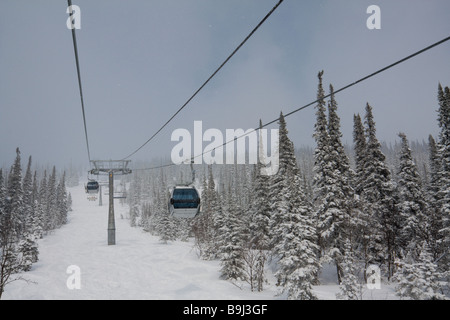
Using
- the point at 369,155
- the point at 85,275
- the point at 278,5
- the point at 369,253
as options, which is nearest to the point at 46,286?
the point at 85,275

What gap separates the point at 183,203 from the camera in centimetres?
1489

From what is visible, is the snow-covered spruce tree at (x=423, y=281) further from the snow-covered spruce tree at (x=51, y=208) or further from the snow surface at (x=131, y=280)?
the snow-covered spruce tree at (x=51, y=208)

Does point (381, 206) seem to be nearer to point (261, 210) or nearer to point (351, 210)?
point (351, 210)

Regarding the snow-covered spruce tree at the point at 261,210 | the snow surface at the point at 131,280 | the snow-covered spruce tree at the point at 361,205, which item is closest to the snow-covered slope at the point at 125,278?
the snow surface at the point at 131,280

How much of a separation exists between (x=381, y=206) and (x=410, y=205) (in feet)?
10.1

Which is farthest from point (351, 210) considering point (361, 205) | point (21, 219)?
point (21, 219)

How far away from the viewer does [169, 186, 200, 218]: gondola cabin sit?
14.8m

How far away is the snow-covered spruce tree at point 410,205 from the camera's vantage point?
28.6 meters

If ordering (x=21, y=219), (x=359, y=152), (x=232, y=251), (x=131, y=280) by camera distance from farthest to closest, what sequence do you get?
(x=21, y=219) < (x=359, y=152) < (x=232, y=251) < (x=131, y=280)

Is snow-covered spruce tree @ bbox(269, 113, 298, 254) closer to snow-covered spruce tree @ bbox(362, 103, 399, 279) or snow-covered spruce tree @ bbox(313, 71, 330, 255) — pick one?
snow-covered spruce tree @ bbox(313, 71, 330, 255)
